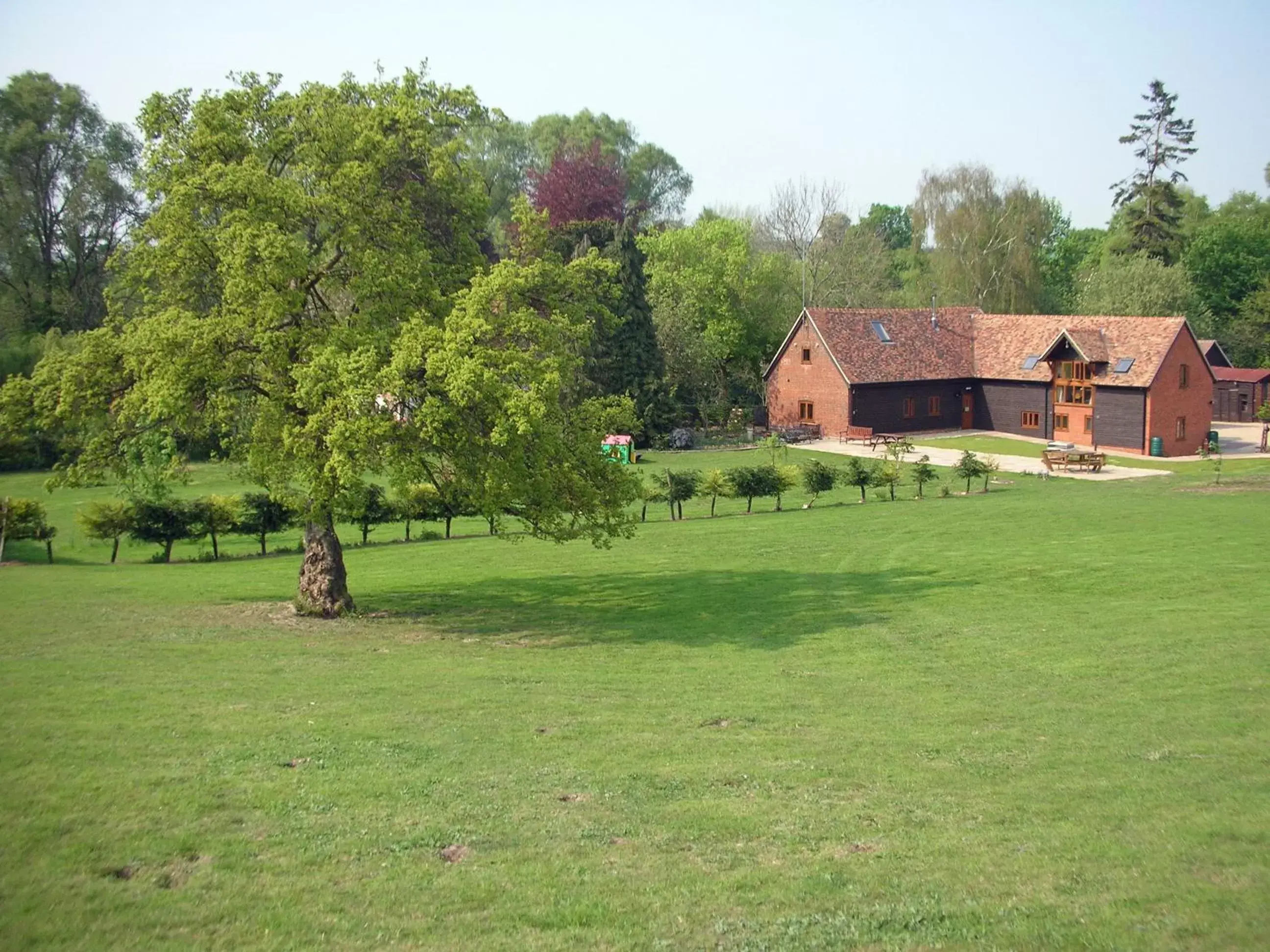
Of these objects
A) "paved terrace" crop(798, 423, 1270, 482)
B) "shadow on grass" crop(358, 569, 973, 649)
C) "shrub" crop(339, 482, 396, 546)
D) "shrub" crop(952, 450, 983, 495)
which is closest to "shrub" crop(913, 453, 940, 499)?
"shrub" crop(952, 450, 983, 495)

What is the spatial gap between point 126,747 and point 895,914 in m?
8.30

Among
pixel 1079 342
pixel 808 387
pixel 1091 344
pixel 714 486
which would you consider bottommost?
pixel 714 486

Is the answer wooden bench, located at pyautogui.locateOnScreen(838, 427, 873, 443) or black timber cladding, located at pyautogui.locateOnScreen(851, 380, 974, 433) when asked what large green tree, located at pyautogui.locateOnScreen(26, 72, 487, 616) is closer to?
wooden bench, located at pyautogui.locateOnScreen(838, 427, 873, 443)

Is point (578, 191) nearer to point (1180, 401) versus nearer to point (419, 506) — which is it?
point (1180, 401)

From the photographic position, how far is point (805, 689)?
17312 mm

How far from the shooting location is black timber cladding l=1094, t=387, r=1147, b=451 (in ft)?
185

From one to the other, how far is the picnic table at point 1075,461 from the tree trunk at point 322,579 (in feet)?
119

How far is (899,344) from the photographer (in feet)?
219

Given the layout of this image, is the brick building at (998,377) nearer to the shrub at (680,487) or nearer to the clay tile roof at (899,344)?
the clay tile roof at (899,344)

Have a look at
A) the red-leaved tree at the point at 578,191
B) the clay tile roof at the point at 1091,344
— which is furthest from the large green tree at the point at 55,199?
the clay tile roof at the point at 1091,344

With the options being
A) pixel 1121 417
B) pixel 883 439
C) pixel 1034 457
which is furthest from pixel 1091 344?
pixel 883 439

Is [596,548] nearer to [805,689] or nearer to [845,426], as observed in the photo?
[805,689]

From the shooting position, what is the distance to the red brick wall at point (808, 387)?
64.1 meters

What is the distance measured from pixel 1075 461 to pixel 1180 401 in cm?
1134
